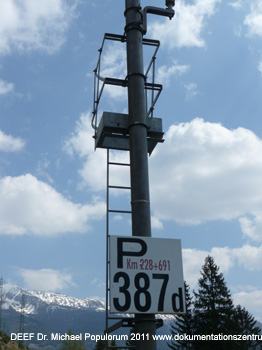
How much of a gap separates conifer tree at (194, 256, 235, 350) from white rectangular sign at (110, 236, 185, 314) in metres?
48.9

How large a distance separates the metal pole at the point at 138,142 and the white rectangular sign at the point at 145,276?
238 mm

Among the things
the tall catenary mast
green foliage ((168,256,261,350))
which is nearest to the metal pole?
the tall catenary mast

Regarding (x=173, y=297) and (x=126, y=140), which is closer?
(x=173, y=297)

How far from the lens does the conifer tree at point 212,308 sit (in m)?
53.2

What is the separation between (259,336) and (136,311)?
88.7 m

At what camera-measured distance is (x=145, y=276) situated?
6957mm

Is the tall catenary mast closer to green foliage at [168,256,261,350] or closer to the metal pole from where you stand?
the metal pole

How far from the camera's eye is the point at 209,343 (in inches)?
2098

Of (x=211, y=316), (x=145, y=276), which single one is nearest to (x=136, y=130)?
(x=145, y=276)

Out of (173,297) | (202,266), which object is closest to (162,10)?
(173,297)

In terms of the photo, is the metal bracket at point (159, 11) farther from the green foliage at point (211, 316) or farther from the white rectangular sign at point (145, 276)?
the green foliage at point (211, 316)

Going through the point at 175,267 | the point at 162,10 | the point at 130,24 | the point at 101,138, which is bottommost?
the point at 175,267

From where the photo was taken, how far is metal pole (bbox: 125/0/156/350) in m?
6.80

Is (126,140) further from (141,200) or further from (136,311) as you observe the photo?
(136,311)
